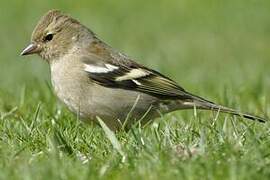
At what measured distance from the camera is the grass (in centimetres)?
507

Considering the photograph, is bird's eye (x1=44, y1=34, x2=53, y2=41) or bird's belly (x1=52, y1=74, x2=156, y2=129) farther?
bird's eye (x1=44, y1=34, x2=53, y2=41)

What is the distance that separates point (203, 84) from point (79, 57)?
3176mm

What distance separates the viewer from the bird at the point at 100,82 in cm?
719

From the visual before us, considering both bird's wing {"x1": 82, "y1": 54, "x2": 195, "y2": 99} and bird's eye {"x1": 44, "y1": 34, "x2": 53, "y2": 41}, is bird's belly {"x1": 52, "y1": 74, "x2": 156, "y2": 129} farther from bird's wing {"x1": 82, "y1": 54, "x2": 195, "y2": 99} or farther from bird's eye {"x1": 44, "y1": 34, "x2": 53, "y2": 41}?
bird's eye {"x1": 44, "y1": 34, "x2": 53, "y2": 41}

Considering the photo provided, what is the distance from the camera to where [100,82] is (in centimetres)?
742

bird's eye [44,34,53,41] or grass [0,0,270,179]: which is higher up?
bird's eye [44,34,53,41]

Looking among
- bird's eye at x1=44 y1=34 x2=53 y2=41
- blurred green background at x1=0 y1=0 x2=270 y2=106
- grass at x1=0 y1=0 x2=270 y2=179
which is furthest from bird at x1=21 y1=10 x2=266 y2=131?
blurred green background at x1=0 y1=0 x2=270 y2=106

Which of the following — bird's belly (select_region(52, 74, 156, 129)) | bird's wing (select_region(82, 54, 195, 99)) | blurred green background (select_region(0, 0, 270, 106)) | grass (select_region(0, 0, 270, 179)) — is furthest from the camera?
blurred green background (select_region(0, 0, 270, 106))

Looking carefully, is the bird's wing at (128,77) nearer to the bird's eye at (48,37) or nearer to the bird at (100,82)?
the bird at (100,82)

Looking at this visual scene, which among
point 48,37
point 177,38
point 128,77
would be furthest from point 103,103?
point 177,38

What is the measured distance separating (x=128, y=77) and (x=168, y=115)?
2.74ft

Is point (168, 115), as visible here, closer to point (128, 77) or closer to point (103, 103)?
point (128, 77)

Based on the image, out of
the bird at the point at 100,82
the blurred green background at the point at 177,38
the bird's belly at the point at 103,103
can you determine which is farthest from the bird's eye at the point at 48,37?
the blurred green background at the point at 177,38

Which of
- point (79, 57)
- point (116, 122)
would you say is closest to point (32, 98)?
point (79, 57)
